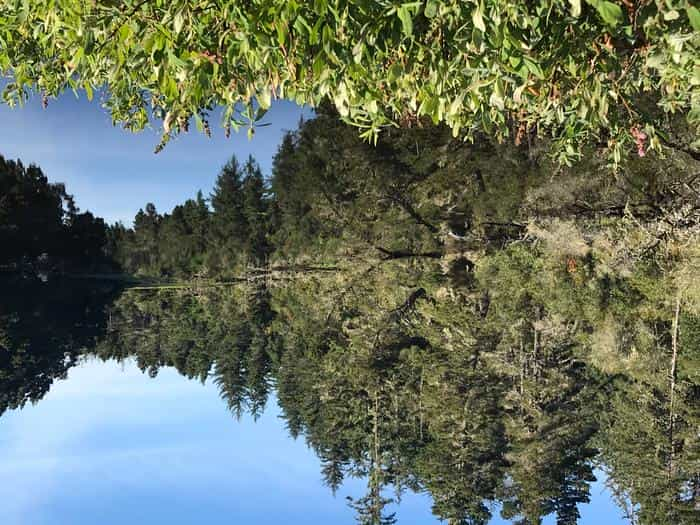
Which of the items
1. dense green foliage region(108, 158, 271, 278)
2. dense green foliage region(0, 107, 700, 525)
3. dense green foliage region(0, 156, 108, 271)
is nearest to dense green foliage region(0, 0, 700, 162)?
dense green foliage region(0, 107, 700, 525)

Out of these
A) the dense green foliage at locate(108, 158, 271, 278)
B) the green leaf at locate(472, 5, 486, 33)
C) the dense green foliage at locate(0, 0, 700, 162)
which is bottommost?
the green leaf at locate(472, 5, 486, 33)

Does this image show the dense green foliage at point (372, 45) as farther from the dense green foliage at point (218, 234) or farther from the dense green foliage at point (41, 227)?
the dense green foliage at point (41, 227)

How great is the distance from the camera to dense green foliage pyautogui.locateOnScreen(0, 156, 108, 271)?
4900 centimetres

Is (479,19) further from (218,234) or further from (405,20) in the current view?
(218,234)

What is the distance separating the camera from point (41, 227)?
51.8 meters

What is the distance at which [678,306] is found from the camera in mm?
10477

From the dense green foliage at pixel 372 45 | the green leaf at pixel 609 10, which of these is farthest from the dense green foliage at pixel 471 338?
the green leaf at pixel 609 10

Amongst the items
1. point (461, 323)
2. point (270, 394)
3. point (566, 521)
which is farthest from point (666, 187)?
point (566, 521)

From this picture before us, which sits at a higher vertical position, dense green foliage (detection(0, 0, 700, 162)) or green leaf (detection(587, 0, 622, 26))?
dense green foliage (detection(0, 0, 700, 162))

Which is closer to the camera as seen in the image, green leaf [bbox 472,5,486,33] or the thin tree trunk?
green leaf [bbox 472,5,486,33]

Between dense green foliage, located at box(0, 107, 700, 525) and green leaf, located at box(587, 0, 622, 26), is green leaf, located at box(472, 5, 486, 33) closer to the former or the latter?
green leaf, located at box(587, 0, 622, 26)

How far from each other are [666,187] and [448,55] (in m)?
13.8

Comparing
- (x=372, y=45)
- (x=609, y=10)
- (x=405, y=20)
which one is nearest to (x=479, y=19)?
(x=405, y=20)

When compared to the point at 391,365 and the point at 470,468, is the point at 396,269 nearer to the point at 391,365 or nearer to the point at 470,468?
the point at 391,365
